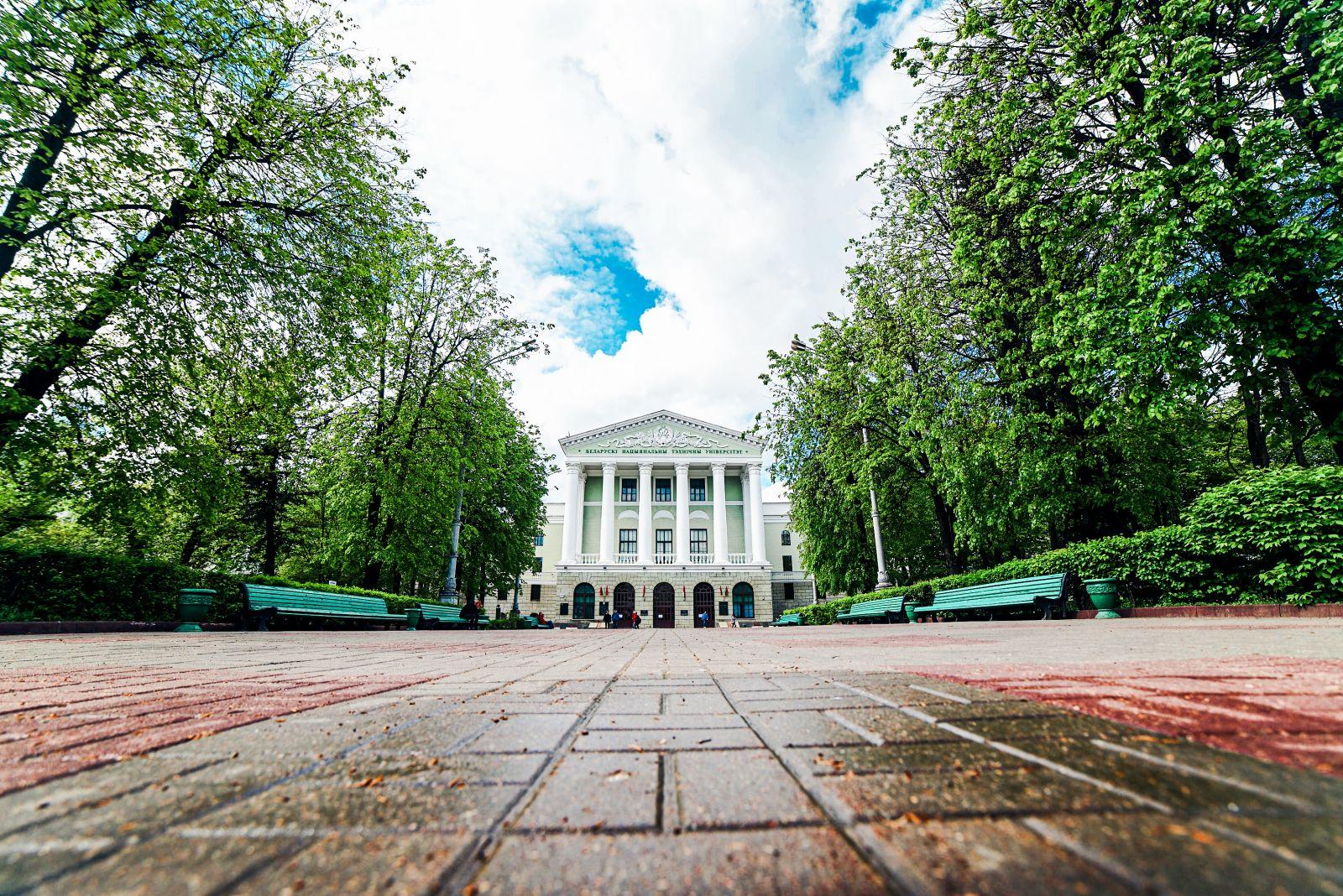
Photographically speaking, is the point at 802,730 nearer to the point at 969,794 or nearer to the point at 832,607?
the point at 969,794

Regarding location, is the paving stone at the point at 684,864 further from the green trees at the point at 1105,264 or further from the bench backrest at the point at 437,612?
the bench backrest at the point at 437,612

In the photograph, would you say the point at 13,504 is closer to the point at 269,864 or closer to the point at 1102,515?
the point at 269,864

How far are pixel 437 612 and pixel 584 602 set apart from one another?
24514mm

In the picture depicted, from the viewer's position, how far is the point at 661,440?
4688cm

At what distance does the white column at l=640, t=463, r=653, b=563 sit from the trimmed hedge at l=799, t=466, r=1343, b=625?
1362 inches

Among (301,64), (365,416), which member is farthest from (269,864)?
(365,416)

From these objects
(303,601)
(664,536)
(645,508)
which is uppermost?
(645,508)

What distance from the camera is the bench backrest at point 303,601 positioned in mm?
11375

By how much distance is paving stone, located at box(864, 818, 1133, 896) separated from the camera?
78 centimetres

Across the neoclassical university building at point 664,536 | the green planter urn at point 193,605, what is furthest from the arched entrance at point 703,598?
the green planter urn at point 193,605

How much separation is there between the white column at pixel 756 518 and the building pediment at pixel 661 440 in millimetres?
1682

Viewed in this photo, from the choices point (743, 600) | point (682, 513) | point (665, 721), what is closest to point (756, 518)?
point (682, 513)

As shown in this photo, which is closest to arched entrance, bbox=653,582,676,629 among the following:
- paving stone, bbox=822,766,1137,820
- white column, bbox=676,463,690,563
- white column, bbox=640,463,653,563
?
white column, bbox=676,463,690,563

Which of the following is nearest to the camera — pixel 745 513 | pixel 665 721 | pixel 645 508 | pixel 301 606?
pixel 665 721
